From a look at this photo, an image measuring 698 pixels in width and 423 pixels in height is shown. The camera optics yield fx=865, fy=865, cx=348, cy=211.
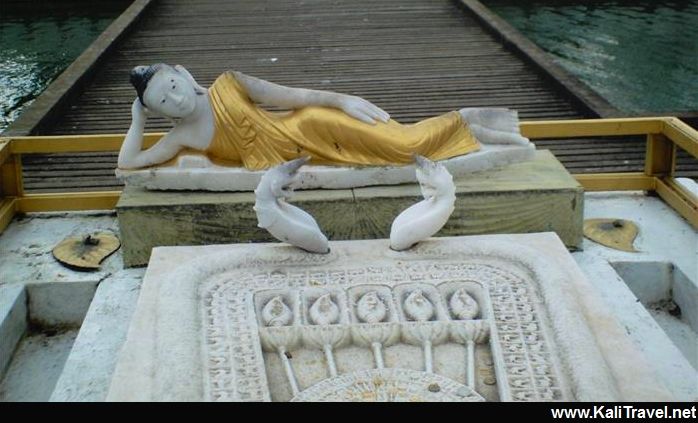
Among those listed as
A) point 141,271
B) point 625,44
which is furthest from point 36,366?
point 625,44

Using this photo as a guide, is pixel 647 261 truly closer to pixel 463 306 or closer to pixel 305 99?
pixel 463 306

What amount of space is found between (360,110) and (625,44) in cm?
896

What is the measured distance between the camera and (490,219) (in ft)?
13.7

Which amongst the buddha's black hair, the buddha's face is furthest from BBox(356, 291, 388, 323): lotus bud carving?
the buddha's black hair

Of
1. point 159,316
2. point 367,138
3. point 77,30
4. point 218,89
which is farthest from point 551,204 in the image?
point 77,30

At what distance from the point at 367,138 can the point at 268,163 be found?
49 centimetres

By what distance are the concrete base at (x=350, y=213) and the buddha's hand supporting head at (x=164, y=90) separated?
42 centimetres

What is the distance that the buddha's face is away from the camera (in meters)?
4.00

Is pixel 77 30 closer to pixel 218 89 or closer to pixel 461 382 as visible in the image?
pixel 218 89

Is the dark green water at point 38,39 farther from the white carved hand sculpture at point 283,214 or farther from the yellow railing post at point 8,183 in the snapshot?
the white carved hand sculpture at point 283,214

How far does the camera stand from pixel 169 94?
4016 millimetres

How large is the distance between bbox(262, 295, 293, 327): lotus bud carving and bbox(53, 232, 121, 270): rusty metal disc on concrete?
1.31 metres
